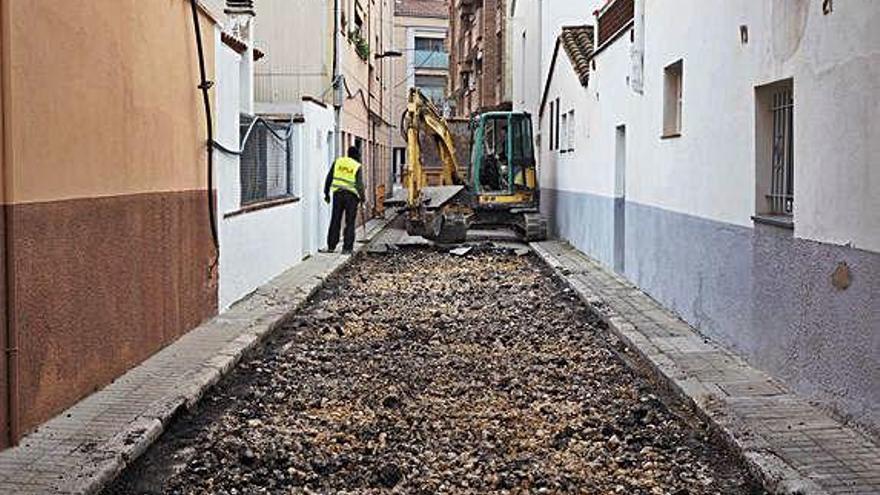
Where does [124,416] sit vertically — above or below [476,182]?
below

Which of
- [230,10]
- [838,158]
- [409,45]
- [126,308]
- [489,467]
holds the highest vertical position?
[409,45]

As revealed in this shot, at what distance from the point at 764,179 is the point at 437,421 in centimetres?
339

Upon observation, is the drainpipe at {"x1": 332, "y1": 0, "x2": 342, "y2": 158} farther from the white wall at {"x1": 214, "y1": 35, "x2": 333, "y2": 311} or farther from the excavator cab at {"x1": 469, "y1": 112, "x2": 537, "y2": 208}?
the excavator cab at {"x1": 469, "y1": 112, "x2": 537, "y2": 208}

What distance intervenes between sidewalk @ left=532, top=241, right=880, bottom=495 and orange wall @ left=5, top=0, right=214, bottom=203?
428 cm

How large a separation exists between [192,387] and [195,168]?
11.0ft

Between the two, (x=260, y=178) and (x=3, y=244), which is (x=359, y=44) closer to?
(x=260, y=178)

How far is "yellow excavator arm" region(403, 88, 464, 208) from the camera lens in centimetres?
2469

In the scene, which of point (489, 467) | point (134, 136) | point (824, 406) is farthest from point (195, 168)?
point (824, 406)

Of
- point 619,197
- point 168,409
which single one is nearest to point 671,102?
point 619,197

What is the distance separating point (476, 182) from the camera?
1038 inches

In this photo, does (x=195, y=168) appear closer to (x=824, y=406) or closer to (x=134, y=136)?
(x=134, y=136)

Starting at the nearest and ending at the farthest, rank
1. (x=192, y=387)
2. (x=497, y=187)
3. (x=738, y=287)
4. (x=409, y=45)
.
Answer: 1. (x=192, y=387)
2. (x=738, y=287)
3. (x=497, y=187)
4. (x=409, y=45)

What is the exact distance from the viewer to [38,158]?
6.62 meters

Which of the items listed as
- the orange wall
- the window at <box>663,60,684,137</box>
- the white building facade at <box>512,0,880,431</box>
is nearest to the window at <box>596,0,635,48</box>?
the white building facade at <box>512,0,880,431</box>
